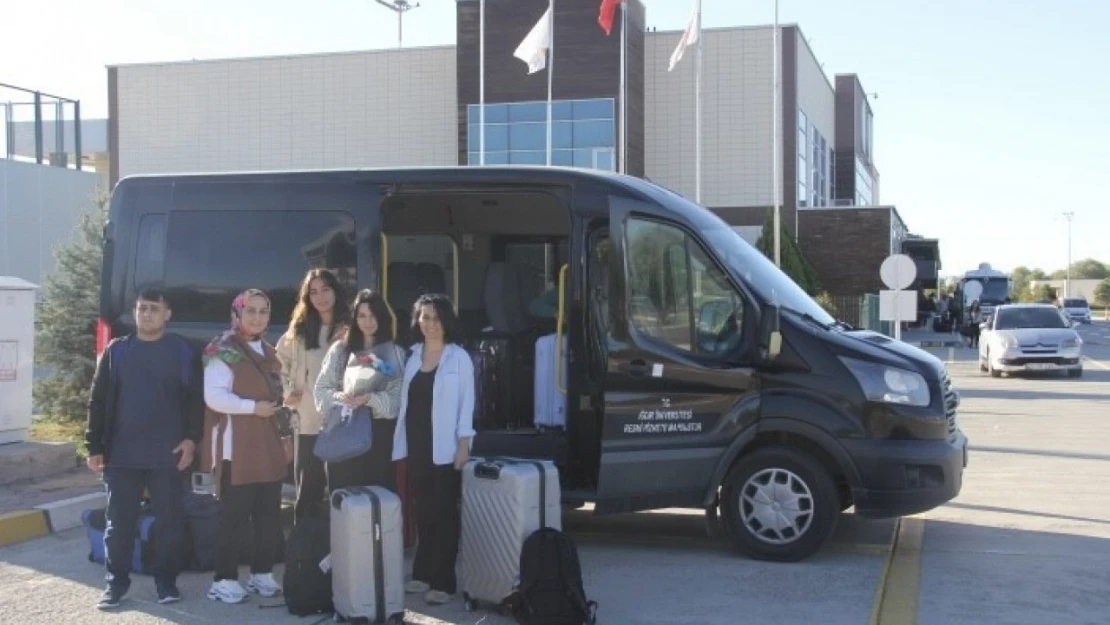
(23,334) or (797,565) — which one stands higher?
(23,334)

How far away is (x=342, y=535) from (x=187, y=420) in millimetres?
1169

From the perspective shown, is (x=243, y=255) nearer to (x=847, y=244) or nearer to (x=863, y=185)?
(x=847, y=244)

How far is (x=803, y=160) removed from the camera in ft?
142

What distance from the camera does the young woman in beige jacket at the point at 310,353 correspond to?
734 centimetres

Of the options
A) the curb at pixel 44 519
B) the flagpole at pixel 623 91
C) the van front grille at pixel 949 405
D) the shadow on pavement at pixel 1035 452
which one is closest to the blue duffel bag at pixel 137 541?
the curb at pixel 44 519

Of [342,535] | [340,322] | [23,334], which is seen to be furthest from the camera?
[23,334]

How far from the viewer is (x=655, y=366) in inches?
309

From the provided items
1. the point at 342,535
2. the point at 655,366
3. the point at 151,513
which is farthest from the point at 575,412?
the point at 151,513

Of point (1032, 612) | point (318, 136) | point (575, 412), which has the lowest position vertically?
point (1032, 612)

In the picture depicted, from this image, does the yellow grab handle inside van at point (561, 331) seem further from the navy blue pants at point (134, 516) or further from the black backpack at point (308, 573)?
the navy blue pants at point (134, 516)

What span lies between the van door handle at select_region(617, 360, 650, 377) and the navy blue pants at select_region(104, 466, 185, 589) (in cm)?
279

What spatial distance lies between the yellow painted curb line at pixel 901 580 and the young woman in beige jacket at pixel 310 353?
332 centimetres

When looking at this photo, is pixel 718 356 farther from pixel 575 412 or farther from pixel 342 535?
pixel 342 535

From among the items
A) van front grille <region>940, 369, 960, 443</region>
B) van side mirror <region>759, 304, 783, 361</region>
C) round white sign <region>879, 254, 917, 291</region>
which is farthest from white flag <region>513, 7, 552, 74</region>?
van side mirror <region>759, 304, 783, 361</region>
